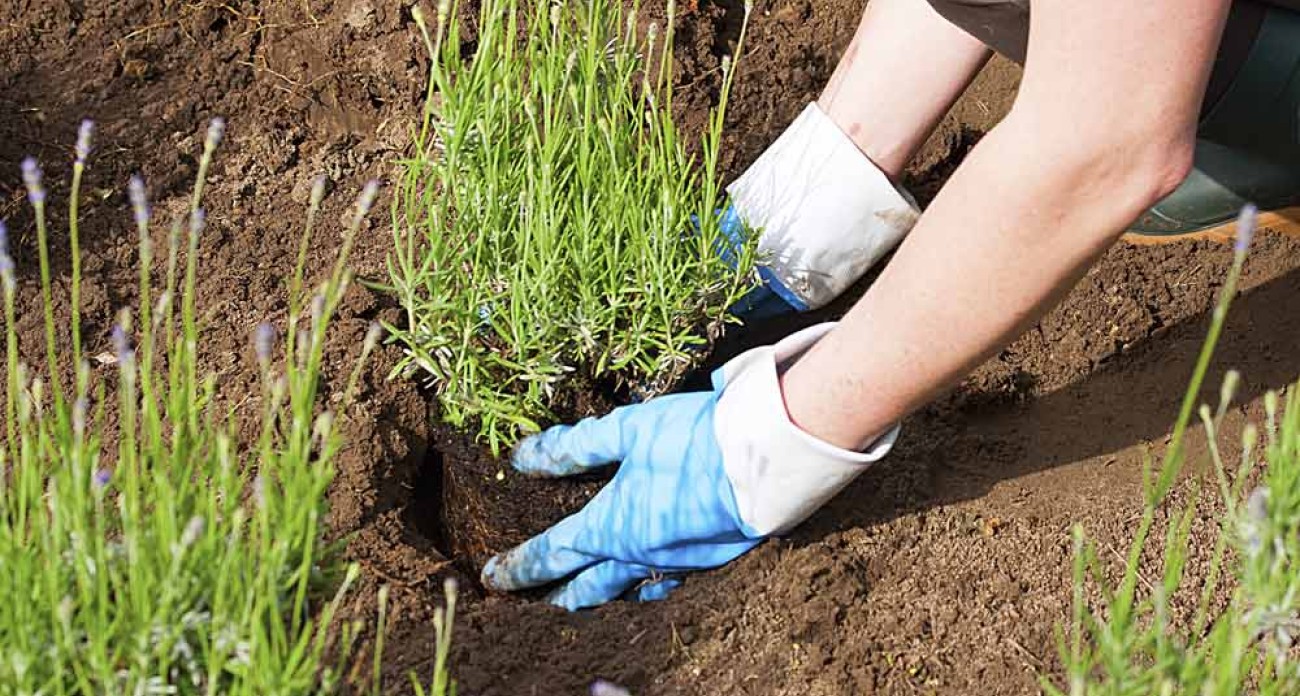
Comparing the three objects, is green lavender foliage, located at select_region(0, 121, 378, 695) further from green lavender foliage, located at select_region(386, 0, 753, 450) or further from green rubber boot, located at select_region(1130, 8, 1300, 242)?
green rubber boot, located at select_region(1130, 8, 1300, 242)

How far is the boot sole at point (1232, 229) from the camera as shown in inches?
111

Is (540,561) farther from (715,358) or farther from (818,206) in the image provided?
(818,206)

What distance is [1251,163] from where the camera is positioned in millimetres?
2762

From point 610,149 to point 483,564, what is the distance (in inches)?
30.4

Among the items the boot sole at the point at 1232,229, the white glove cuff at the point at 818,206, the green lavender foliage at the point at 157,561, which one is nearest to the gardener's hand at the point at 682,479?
the white glove cuff at the point at 818,206

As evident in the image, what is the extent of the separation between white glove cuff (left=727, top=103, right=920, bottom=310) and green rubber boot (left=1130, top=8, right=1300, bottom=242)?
47 cm

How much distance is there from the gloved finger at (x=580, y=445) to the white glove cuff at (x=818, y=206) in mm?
457

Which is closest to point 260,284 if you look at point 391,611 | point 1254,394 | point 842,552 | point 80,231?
point 80,231

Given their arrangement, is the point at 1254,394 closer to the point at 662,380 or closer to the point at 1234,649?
the point at 662,380

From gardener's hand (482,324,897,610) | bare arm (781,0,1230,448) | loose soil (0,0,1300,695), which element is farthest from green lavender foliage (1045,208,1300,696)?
gardener's hand (482,324,897,610)

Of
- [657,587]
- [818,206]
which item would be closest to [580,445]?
[657,587]

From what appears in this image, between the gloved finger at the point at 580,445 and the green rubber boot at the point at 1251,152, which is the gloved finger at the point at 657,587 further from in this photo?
the green rubber boot at the point at 1251,152

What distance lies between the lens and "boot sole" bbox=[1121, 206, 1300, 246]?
2812mm

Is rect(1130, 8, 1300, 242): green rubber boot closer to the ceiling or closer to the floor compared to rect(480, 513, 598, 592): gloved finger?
closer to the ceiling
